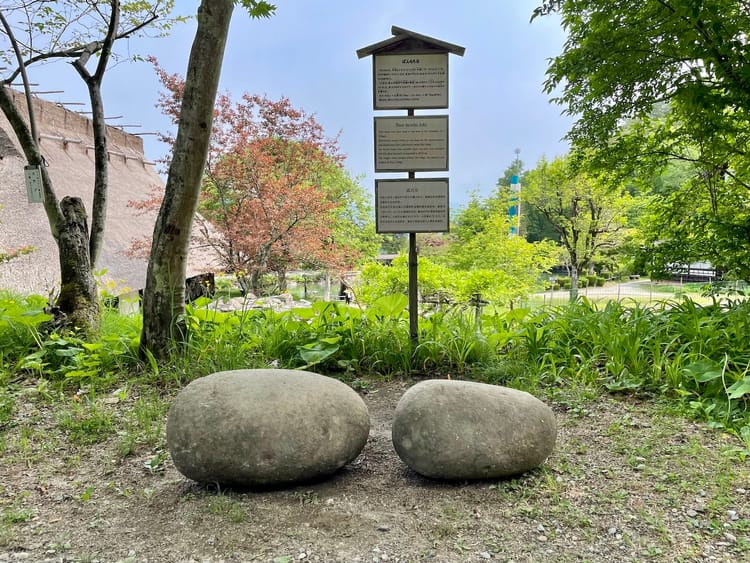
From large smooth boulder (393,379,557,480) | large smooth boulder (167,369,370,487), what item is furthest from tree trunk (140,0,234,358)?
large smooth boulder (393,379,557,480)

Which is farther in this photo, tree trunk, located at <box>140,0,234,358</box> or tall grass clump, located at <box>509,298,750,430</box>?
tree trunk, located at <box>140,0,234,358</box>

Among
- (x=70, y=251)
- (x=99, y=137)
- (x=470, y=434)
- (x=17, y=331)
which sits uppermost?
(x=99, y=137)

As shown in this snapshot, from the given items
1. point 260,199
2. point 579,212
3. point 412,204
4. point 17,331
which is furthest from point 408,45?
point 579,212

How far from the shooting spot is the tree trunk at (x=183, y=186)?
2.53 metres

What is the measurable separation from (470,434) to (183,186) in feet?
6.99

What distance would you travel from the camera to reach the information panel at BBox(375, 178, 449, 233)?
2875mm

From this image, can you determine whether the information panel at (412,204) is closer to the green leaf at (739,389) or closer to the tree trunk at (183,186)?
the tree trunk at (183,186)

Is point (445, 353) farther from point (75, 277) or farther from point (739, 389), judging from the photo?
point (75, 277)

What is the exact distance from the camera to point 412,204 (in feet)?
9.49

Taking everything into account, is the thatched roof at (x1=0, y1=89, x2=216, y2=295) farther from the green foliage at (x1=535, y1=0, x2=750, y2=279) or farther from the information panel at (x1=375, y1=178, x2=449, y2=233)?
the green foliage at (x1=535, y1=0, x2=750, y2=279)

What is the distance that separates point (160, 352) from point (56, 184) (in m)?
8.10

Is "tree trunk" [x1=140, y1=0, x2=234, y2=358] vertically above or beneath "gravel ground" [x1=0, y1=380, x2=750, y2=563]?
above

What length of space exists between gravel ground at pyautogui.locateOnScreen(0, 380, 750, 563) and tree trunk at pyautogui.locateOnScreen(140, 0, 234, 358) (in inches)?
35.1

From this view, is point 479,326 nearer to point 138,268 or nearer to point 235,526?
point 235,526
